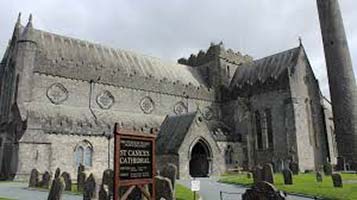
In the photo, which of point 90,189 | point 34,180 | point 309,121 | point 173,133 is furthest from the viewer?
point 309,121

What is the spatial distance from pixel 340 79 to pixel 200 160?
16.7 meters

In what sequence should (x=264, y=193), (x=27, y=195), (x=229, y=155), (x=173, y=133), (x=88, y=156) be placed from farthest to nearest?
(x=229, y=155) < (x=173, y=133) < (x=88, y=156) < (x=27, y=195) < (x=264, y=193)

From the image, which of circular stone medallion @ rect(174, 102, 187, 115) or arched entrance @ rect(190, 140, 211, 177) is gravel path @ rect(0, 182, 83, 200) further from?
circular stone medallion @ rect(174, 102, 187, 115)

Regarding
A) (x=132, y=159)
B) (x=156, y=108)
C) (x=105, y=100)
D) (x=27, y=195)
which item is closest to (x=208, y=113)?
(x=156, y=108)

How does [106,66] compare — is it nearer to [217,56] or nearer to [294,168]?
[217,56]

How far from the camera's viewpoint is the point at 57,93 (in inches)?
1136

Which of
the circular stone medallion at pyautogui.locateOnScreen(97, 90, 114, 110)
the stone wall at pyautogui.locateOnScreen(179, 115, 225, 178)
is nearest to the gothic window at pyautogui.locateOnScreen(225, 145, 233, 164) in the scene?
the stone wall at pyautogui.locateOnScreen(179, 115, 225, 178)

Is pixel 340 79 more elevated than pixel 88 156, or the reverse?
pixel 340 79

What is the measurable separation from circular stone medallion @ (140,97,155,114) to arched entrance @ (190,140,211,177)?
22.7 feet

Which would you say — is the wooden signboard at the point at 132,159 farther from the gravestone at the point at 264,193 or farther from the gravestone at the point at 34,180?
the gravestone at the point at 34,180

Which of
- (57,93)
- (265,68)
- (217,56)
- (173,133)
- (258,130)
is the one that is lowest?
(173,133)

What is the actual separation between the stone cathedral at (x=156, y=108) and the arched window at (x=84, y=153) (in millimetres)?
75

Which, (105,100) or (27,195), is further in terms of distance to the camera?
(105,100)

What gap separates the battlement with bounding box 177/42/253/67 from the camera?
43.1 metres
